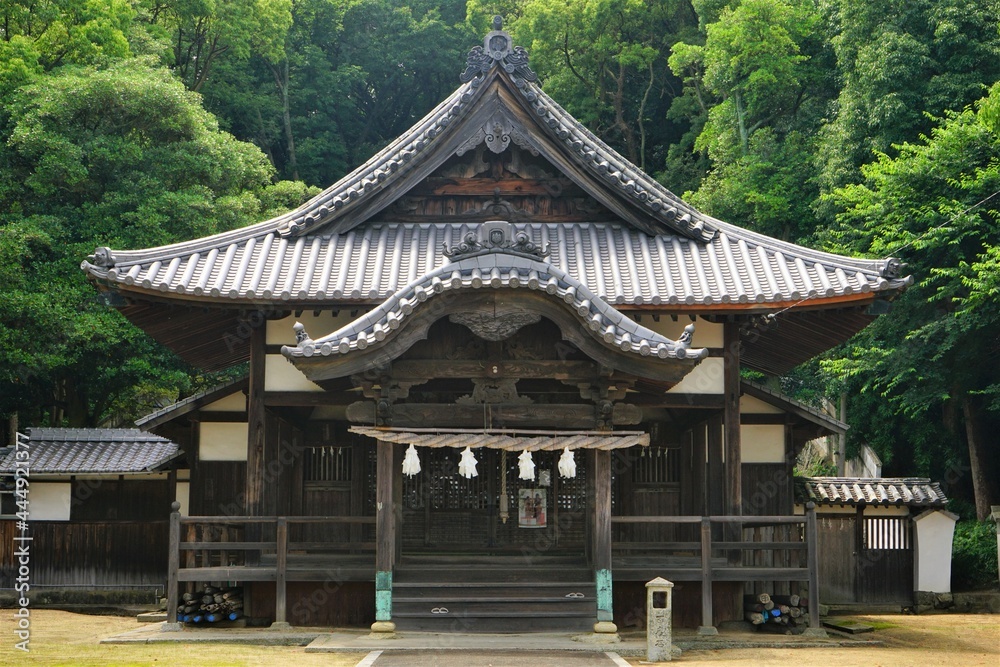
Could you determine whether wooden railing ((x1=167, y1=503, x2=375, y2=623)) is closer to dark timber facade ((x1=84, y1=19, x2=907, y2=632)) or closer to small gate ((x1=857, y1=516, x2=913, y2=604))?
dark timber facade ((x1=84, y1=19, x2=907, y2=632))

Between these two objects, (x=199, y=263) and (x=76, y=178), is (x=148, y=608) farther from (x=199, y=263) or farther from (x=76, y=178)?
(x=76, y=178)

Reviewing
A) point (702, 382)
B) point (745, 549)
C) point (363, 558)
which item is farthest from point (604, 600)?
point (363, 558)

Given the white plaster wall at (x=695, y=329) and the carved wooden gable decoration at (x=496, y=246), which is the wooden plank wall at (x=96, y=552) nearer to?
the carved wooden gable decoration at (x=496, y=246)

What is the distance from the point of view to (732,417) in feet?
54.5

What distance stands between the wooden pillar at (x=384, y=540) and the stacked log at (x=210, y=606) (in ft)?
8.47

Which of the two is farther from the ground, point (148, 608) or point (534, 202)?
point (534, 202)

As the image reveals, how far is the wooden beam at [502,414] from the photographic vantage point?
49.3ft

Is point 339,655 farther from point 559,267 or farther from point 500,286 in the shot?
point 559,267

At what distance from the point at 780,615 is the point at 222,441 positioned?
888 cm

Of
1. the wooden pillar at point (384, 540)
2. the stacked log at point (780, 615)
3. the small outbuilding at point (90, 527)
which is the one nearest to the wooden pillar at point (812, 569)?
the stacked log at point (780, 615)

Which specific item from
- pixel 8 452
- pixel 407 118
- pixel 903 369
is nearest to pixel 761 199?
pixel 903 369

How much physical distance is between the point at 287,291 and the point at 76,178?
18.0 m

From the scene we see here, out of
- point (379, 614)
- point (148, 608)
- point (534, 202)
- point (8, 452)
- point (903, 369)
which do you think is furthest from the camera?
point (903, 369)

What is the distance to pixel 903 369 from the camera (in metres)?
29.6
